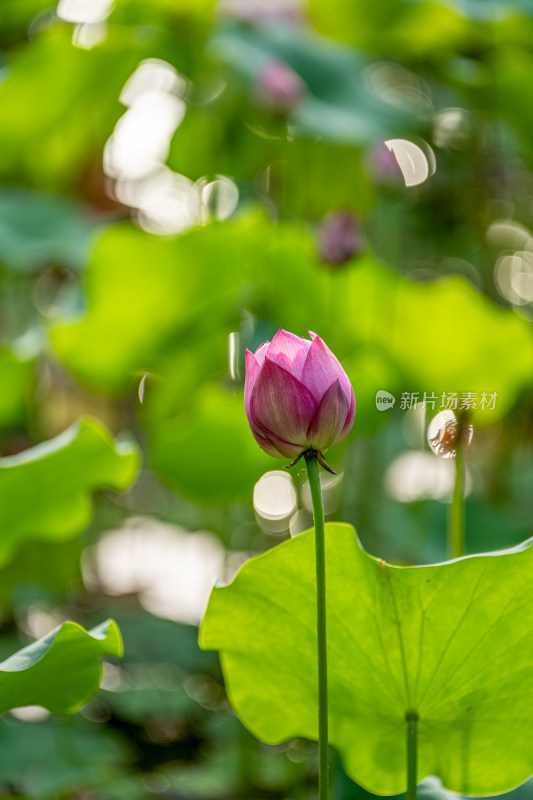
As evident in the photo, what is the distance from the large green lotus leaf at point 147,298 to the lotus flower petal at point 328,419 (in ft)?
1.61

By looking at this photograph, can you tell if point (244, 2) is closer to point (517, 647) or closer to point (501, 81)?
point (501, 81)

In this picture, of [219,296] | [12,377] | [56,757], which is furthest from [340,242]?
[56,757]

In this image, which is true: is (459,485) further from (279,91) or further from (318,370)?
(279,91)

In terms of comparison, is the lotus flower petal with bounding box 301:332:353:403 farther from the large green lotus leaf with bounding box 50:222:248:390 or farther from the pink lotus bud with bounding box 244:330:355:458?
the large green lotus leaf with bounding box 50:222:248:390

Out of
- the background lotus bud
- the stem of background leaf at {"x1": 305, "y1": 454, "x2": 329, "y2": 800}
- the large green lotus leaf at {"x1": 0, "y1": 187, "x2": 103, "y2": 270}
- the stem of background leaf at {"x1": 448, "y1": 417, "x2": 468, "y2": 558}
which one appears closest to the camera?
the stem of background leaf at {"x1": 305, "y1": 454, "x2": 329, "y2": 800}

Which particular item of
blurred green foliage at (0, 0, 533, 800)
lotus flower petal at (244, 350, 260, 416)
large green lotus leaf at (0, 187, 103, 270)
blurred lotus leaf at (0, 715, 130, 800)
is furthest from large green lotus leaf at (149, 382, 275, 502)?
large green lotus leaf at (0, 187, 103, 270)

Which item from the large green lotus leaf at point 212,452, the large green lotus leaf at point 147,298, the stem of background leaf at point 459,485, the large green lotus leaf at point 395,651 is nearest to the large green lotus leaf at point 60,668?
the large green lotus leaf at point 395,651

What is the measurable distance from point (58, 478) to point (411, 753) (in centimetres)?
27

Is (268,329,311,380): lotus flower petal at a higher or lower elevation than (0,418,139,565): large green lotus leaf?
higher

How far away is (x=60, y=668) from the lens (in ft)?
1.19

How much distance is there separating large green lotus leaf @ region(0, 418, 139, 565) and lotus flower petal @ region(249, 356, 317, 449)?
0.74 ft

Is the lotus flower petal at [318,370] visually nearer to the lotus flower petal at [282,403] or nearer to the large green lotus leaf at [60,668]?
the lotus flower petal at [282,403]

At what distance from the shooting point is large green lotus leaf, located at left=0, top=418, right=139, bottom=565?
0.49 metres

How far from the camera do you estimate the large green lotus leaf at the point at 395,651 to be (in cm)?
33
